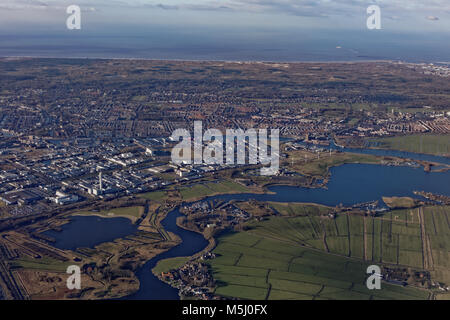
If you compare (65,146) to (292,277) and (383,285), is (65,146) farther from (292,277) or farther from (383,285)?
(383,285)

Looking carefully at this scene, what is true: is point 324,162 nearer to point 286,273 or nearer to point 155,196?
point 155,196

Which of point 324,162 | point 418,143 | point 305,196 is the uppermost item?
point 418,143

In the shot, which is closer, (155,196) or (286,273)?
(286,273)

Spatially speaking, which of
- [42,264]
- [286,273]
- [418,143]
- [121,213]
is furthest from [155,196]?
[418,143]

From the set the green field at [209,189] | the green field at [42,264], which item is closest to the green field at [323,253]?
the green field at [209,189]

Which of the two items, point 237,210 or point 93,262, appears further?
point 237,210
